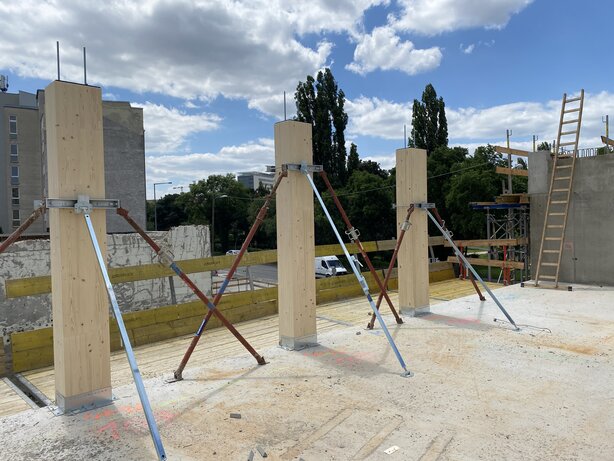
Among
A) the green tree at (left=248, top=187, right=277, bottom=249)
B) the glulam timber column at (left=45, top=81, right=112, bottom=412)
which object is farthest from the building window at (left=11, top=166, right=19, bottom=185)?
the glulam timber column at (left=45, top=81, right=112, bottom=412)

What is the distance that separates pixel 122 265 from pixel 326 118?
24.4 m

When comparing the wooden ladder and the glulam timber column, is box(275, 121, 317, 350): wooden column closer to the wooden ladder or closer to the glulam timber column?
the glulam timber column

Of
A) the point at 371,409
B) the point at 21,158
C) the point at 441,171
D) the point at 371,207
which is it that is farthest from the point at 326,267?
the point at 21,158

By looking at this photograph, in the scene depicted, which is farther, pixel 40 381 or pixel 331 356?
pixel 40 381

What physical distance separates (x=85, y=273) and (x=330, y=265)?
902 inches

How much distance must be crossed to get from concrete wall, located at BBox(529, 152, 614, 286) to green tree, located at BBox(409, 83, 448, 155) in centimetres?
1989

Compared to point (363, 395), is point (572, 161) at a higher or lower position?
higher

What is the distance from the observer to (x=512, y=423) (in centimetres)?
344

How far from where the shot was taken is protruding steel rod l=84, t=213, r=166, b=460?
300cm

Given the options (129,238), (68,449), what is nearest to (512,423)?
(68,449)

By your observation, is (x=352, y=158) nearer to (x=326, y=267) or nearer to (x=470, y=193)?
(x=326, y=267)

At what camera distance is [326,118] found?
107 ft

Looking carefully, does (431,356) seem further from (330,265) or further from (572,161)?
(330,265)

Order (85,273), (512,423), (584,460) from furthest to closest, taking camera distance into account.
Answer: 1. (85,273)
2. (512,423)
3. (584,460)
